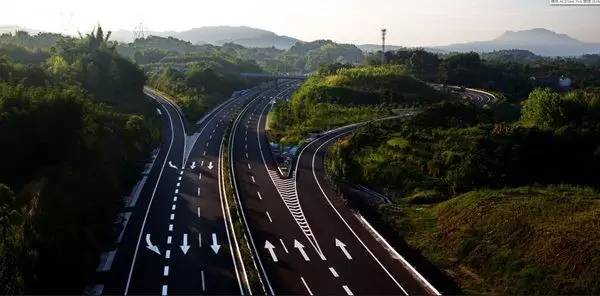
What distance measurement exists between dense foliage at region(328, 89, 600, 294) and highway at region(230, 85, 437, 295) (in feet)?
11.3

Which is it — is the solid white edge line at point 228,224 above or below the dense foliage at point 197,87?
below

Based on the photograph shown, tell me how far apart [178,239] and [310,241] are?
10778 mm

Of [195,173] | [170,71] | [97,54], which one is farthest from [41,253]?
[170,71]

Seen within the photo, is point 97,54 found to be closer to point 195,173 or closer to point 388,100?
point 195,173

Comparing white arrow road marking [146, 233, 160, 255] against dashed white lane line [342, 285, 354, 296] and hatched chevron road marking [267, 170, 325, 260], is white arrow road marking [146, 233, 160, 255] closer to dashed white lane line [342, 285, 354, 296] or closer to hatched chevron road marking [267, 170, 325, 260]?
hatched chevron road marking [267, 170, 325, 260]

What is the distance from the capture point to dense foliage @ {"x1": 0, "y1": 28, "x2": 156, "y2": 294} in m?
28.2

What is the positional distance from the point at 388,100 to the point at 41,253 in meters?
87.5

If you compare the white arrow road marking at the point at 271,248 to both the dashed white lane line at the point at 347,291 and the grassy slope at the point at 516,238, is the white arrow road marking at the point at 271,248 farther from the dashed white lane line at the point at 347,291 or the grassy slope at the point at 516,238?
the grassy slope at the point at 516,238

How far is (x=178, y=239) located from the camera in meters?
40.0

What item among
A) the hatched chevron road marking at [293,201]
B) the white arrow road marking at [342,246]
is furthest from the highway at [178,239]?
the white arrow road marking at [342,246]

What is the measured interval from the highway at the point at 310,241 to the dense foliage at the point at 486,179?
11.3 feet

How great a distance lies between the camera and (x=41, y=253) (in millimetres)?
28812

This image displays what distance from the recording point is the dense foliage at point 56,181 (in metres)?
28.2

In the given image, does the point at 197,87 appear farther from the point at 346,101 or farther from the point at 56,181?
the point at 56,181
